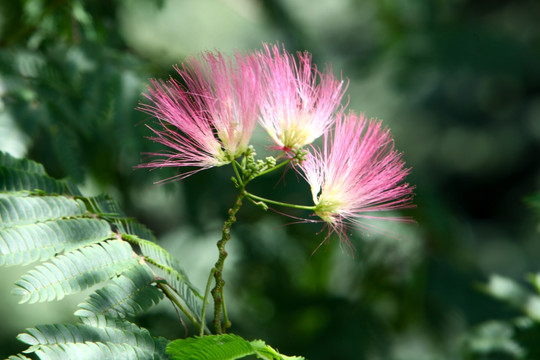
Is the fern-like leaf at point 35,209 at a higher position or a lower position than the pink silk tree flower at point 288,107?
lower

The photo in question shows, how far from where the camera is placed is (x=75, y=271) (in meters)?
1.07

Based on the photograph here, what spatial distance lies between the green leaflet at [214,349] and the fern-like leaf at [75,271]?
0.63ft

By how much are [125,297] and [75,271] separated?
99mm

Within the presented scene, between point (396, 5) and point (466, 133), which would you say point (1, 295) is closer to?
point (396, 5)

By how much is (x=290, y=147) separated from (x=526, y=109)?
541 cm

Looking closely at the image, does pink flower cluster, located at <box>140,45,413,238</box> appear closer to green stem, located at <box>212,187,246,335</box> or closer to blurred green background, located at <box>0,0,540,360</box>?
green stem, located at <box>212,187,246,335</box>

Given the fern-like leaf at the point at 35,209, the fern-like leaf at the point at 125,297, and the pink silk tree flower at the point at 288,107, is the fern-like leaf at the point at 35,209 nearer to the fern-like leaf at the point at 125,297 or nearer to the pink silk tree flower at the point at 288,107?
the fern-like leaf at the point at 125,297

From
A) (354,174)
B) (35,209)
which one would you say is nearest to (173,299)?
(35,209)

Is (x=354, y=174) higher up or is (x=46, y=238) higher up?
(x=354, y=174)

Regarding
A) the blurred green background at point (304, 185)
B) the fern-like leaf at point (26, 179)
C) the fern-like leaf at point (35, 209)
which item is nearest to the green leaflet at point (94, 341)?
the fern-like leaf at point (35, 209)

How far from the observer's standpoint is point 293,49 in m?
3.72

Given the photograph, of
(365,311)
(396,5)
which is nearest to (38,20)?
(365,311)

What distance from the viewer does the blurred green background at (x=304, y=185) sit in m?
2.29

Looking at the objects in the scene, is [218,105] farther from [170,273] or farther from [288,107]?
[170,273]
